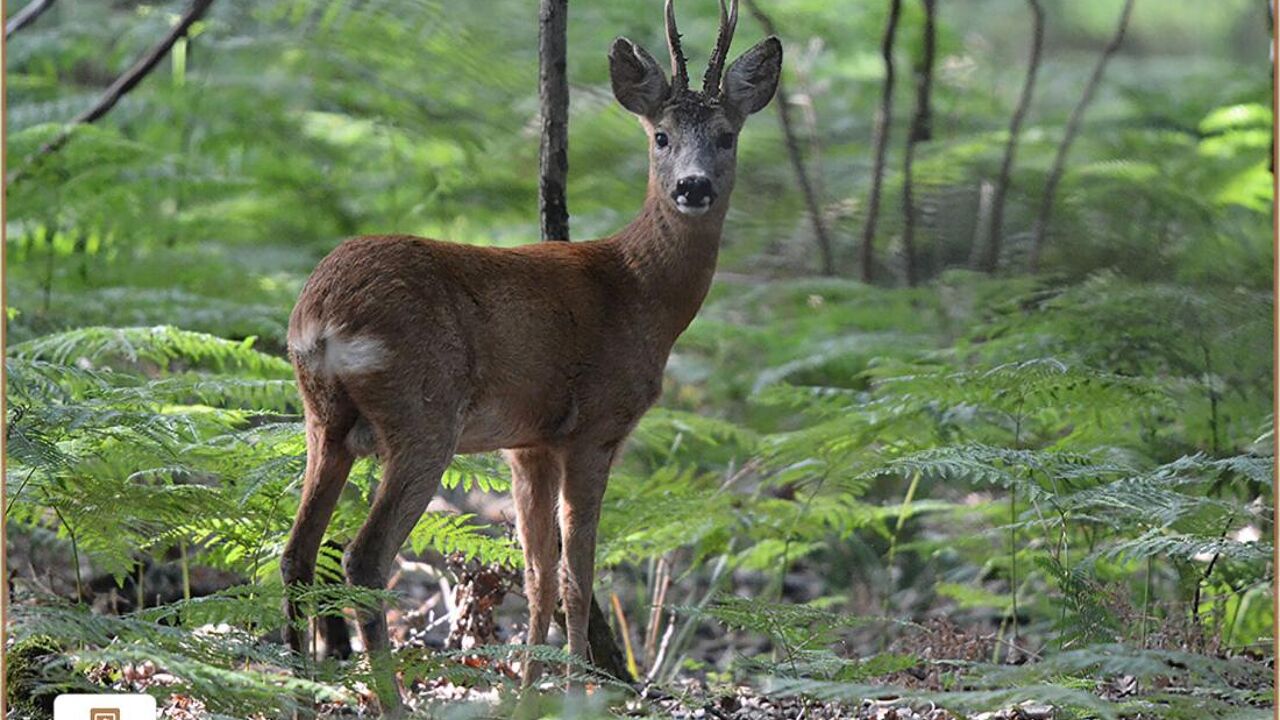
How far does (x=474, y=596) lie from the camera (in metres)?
4.76

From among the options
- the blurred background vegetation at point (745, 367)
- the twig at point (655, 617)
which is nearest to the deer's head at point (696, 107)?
the blurred background vegetation at point (745, 367)

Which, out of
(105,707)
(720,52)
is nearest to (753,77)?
(720,52)

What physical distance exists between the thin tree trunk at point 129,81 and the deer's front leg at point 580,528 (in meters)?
2.55

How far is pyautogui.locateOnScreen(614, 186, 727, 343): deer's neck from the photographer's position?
14.2 ft

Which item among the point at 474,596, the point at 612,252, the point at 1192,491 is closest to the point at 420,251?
the point at 612,252

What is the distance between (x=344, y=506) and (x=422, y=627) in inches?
50.6

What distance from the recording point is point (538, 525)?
14.1 ft

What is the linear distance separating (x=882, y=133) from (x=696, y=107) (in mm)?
4285

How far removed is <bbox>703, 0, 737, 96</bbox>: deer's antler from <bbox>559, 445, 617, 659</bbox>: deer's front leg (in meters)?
1.02

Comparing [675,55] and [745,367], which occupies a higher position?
[675,55]

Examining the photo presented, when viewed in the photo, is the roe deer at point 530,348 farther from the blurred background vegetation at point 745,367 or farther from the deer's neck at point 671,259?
the blurred background vegetation at point 745,367

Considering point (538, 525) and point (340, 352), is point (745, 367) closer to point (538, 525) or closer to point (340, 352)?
point (538, 525)

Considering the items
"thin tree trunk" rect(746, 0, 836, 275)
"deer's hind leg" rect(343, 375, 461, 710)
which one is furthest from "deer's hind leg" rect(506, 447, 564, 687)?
"thin tree trunk" rect(746, 0, 836, 275)

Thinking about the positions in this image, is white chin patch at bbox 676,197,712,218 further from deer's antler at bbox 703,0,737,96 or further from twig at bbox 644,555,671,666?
twig at bbox 644,555,671,666
